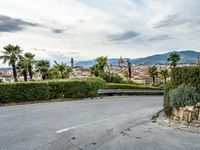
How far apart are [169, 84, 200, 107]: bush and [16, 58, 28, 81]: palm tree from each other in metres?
54.5

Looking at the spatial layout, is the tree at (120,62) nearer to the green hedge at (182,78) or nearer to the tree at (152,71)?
the tree at (152,71)

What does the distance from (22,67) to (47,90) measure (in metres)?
43.3

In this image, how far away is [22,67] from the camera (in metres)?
62.4

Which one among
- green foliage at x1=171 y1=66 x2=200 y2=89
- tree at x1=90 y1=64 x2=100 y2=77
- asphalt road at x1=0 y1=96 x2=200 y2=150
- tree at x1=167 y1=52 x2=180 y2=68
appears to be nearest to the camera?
asphalt road at x1=0 y1=96 x2=200 y2=150

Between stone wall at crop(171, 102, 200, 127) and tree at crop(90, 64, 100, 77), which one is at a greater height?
tree at crop(90, 64, 100, 77)

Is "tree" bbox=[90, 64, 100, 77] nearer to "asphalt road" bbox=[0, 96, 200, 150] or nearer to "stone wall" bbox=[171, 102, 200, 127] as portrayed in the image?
"asphalt road" bbox=[0, 96, 200, 150]

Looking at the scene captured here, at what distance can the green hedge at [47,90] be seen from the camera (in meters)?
19.0

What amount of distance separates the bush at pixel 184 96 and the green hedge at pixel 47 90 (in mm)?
12523

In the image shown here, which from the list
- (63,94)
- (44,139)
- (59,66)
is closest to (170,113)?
(44,139)

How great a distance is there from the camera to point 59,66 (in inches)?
1940

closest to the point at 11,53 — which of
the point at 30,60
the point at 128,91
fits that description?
the point at 30,60

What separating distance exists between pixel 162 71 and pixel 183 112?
74.1m

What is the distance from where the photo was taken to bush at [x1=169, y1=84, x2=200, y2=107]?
371 inches

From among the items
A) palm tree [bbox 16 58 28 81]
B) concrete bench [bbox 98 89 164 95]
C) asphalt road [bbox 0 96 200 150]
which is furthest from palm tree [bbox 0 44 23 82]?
asphalt road [bbox 0 96 200 150]
